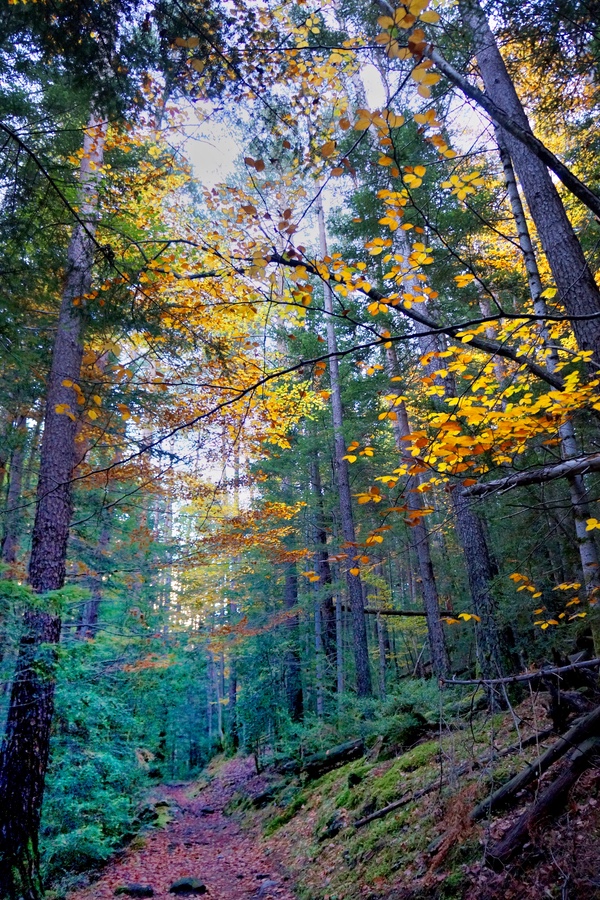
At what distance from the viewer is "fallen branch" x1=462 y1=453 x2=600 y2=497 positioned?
11.0 feet

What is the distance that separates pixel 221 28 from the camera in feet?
12.4

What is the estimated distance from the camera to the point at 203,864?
8656 mm

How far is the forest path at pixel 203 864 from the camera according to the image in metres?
6.80

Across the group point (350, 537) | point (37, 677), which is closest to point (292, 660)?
point (350, 537)

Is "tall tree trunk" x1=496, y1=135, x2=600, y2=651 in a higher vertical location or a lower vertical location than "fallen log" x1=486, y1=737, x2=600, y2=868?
higher

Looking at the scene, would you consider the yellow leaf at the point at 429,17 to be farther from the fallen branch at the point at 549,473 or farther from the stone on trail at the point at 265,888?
the stone on trail at the point at 265,888

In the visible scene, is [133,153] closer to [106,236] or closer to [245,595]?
[106,236]

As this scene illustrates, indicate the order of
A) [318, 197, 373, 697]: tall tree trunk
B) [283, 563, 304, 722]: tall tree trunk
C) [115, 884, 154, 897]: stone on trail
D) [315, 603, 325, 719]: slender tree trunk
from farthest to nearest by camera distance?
[283, 563, 304, 722]: tall tree trunk → [315, 603, 325, 719]: slender tree trunk → [318, 197, 373, 697]: tall tree trunk → [115, 884, 154, 897]: stone on trail

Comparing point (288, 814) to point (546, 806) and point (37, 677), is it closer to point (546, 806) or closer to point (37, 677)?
point (37, 677)

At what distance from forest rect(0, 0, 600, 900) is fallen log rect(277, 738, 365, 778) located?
0.05 metres

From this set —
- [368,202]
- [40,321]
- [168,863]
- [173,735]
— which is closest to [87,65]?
[40,321]

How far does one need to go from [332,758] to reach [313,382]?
896 cm

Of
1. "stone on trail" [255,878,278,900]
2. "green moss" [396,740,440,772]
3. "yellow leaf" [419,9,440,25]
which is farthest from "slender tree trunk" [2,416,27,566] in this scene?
"yellow leaf" [419,9,440,25]

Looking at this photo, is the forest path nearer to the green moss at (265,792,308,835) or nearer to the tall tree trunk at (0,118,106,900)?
the green moss at (265,792,308,835)
